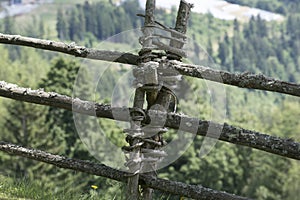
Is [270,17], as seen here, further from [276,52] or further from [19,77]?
[19,77]

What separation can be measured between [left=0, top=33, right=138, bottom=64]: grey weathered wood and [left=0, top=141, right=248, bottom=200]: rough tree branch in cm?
72

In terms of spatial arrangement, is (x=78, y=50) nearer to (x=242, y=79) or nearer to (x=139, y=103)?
(x=139, y=103)

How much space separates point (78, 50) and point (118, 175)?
0.90 m

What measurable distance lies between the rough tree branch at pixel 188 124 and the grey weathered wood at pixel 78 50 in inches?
12.4

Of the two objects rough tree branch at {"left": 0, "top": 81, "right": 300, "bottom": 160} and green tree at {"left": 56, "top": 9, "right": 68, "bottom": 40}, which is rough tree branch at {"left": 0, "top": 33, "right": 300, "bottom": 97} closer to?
rough tree branch at {"left": 0, "top": 81, "right": 300, "bottom": 160}

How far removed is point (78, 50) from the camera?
11.6 ft

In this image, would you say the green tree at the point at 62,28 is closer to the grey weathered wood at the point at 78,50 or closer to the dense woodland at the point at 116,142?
the dense woodland at the point at 116,142

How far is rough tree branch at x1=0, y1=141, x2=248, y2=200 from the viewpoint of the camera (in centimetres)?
312

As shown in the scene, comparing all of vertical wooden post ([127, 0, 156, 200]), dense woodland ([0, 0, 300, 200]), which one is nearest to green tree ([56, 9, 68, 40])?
dense woodland ([0, 0, 300, 200])

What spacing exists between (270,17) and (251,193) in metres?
140

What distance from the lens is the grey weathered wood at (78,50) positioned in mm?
3387

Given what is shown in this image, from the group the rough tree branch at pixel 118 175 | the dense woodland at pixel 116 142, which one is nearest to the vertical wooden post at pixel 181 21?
the dense woodland at pixel 116 142

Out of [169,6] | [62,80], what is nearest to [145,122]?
[62,80]

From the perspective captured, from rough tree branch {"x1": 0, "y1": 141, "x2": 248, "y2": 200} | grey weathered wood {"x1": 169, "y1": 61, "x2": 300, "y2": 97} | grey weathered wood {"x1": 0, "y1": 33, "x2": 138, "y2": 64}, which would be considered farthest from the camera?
grey weathered wood {"x1": 0, "y1": 33, "x2": 138, "y2": 64}
